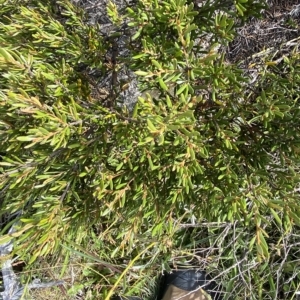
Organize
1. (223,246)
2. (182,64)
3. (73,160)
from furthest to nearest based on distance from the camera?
Result: (223,246), (73,160), (182,64)

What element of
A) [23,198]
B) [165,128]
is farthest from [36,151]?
[165,128]

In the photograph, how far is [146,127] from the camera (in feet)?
4.21

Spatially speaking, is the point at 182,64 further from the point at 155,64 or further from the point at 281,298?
the point at 281,298

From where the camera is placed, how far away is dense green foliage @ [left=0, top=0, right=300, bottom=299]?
1258mm

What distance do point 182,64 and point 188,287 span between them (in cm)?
156

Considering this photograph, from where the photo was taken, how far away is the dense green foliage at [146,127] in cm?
→ 126

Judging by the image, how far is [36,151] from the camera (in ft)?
4.66

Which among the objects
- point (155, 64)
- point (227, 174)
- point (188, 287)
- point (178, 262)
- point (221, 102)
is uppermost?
point (155, 64)

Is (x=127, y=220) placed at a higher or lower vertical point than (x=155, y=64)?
lower

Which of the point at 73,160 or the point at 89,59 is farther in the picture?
the point at 89,59

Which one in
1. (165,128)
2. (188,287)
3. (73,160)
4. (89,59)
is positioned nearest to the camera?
(165,128)

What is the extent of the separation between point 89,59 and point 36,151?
0.39m

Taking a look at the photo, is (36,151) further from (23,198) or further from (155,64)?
(155,64)

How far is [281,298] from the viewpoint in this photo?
226 centimetres
